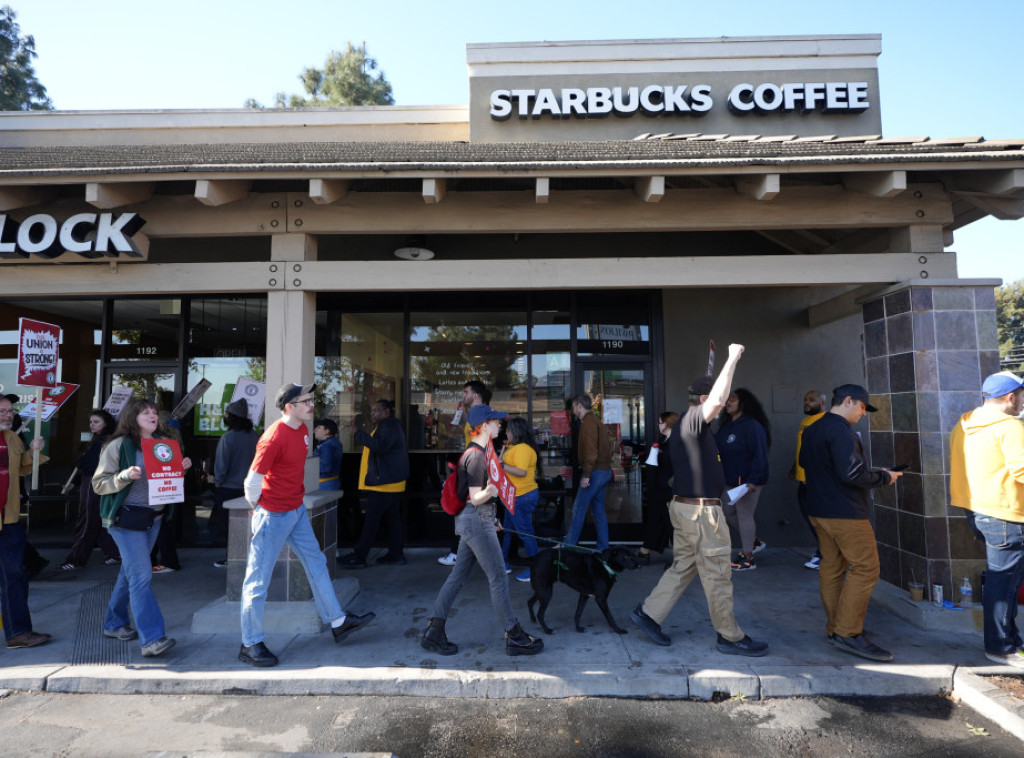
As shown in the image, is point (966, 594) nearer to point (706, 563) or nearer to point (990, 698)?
point (990, 698)

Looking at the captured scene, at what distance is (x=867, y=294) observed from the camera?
5.52 metres

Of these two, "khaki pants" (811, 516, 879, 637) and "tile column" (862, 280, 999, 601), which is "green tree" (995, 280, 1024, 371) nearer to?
"tile column" (862, 280, 999, 601)

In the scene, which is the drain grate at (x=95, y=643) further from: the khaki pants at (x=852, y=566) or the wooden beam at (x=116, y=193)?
the khaki pants at (x=852, y=566)

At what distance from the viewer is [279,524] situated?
4.01m

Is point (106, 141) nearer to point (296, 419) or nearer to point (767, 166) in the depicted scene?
point (296, 419)

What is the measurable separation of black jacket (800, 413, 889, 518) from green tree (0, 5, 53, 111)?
29.9m

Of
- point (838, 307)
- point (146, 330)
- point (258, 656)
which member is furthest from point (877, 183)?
point (146, 330)

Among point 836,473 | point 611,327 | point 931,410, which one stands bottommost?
point 836,473

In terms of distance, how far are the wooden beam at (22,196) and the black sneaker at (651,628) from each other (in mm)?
6345

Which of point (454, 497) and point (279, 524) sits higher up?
point (454, 497)

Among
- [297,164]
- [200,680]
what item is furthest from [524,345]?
[200,680]

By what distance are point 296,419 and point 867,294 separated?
5321 millimetres

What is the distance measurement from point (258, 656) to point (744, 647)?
3.36 metres

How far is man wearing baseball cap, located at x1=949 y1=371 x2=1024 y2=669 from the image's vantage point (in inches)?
153
